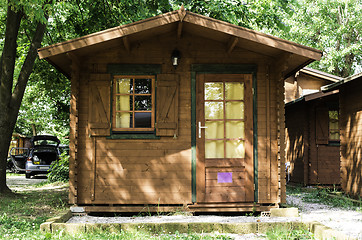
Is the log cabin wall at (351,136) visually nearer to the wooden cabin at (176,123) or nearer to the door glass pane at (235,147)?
the wooden cabin at (176,123)

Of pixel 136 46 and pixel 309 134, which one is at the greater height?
pixel 136 46

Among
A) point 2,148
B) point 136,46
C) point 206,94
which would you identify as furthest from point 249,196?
point 2,148

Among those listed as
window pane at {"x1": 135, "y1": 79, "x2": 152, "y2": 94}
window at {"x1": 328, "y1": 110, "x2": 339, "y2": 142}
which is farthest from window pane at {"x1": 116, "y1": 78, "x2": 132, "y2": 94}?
window at {"x1": 328, "y1": 110, "x2": 339, "y2": 142}

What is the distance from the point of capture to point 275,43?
6.42 metres

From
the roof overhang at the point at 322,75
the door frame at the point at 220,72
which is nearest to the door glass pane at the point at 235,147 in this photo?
the door frame at the point at 220,72

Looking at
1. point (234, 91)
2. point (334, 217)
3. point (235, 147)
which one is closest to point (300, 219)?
point (334, 217)

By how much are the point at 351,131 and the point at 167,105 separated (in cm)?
486

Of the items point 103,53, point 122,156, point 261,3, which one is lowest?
point 122,156

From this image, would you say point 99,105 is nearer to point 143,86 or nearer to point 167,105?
point 143,86

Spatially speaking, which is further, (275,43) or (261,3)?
(261,3)

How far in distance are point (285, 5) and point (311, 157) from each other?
5139 millimetres

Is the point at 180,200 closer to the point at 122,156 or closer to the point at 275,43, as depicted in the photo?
the point at 122,156

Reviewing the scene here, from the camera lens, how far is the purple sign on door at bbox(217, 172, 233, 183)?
22.6 ft

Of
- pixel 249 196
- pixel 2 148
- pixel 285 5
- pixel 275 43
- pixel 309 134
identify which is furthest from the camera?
pixel 309 134
